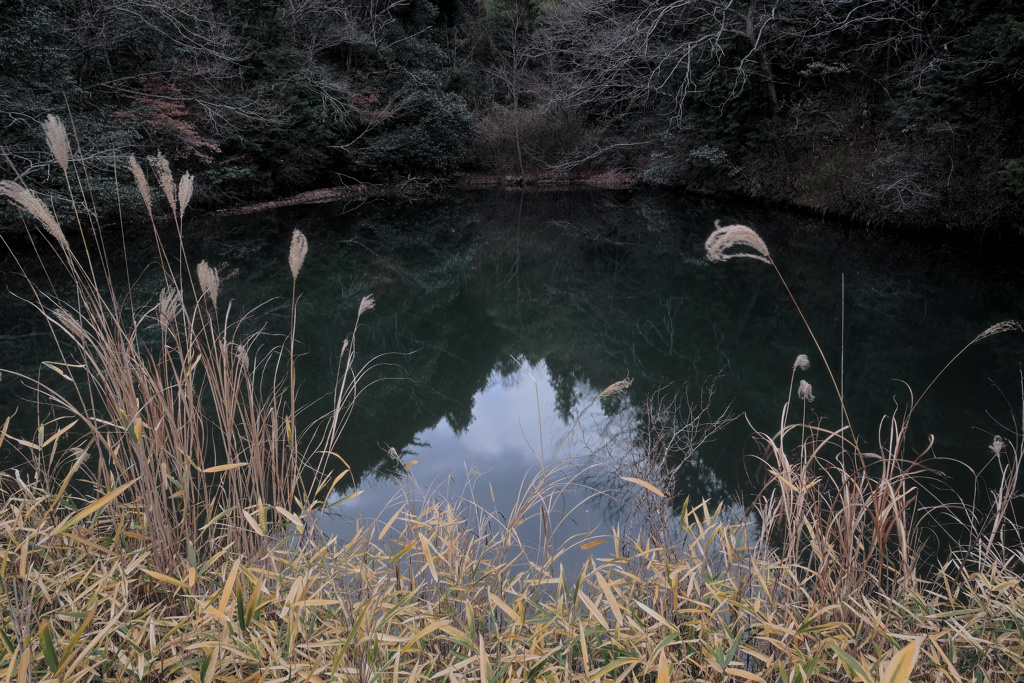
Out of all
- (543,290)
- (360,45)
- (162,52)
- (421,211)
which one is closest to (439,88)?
(360,45)

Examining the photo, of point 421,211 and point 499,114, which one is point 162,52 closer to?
point 421,211

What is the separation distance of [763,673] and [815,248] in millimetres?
7284

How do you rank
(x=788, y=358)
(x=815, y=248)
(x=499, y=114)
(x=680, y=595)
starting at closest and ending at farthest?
(x=680, y=595), (x=788, y=358), (x=815, y=248), (x=499, y=114)

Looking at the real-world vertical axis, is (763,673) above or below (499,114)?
below

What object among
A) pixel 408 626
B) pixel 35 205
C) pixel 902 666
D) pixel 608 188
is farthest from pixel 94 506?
pixel 608 188

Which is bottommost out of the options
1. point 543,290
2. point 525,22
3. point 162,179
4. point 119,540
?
point 543,290

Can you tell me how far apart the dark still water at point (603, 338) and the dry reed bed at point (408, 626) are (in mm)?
432

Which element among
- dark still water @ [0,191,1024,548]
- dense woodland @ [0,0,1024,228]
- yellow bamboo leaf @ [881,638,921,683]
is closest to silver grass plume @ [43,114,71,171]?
dark still water @ [0,191,1024,548]

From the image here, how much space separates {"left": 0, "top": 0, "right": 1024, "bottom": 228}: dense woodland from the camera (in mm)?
7516

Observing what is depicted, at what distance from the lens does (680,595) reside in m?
1.52

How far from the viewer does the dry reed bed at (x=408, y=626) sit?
49.3 inches

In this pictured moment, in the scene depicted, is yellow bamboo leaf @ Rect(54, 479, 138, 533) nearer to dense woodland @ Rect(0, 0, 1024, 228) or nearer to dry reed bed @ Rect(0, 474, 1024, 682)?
dry reed bed @ Rect(0, 474, 1024, 682)

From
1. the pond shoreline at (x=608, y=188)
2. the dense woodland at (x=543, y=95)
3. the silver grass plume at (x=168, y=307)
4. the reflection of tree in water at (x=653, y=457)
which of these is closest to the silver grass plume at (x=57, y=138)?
the silver grass plume at (x=168, y=307)

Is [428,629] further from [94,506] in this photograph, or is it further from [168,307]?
[168,307]
